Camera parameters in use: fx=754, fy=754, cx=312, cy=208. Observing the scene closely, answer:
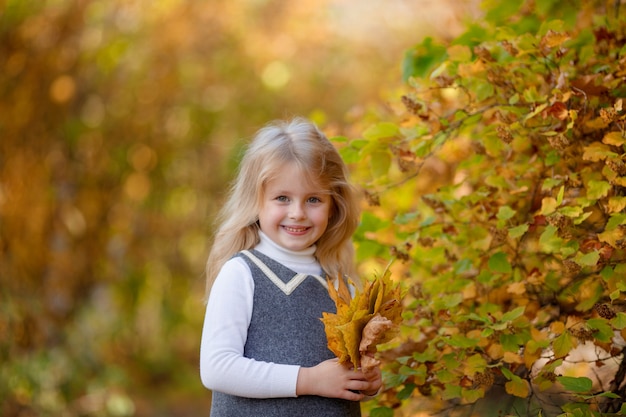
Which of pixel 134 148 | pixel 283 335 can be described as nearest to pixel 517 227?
pixel 283 335

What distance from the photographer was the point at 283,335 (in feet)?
6.06

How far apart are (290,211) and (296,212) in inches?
0.7

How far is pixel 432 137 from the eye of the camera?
2176 mm

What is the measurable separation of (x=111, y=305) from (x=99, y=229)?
2.19 feet

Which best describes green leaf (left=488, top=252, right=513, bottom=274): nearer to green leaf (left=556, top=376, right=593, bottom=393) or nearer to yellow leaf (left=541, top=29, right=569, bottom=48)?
green leaf (left=556, top=376, right=593, bottom=393)

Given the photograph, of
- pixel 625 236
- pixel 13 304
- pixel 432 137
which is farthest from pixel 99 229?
pixel 625 236

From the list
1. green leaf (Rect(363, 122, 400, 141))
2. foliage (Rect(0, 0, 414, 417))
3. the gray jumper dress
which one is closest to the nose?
the gray jumper dress

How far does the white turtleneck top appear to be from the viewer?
174 centimetres

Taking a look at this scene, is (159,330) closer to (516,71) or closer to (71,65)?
(71,65)

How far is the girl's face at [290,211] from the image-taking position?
1935mm

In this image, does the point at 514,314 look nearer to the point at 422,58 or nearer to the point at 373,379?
the point at 373,379

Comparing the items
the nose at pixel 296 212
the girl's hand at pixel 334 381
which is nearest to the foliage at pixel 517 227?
the girl's hand at pixel 334 381

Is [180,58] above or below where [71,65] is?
above

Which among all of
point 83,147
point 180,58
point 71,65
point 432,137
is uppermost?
point 180,58
